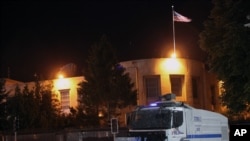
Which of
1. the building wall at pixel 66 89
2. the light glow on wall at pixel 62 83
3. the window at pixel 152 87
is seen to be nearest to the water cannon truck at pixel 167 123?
the window at pixel 152 87

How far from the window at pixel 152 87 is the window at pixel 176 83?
153 cm

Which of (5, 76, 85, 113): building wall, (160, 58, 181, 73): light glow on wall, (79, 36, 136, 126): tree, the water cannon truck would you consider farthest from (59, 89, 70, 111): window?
the water cannon truck

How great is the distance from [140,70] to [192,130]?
29054 mm

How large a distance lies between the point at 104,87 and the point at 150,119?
2514 cm

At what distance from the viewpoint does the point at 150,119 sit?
18578 mm

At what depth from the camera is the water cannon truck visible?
18.0 meters

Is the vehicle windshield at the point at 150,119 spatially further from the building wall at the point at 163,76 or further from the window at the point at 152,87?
the window at the point at 152,87

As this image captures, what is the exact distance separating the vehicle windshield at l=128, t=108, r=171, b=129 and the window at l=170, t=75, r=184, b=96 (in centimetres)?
2914

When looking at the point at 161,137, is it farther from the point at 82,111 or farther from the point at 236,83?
the point at 82,111

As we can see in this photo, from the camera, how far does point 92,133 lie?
110 feet

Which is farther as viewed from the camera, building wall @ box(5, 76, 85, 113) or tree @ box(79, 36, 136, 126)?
building wall @ box(5, 76, 85, 113)

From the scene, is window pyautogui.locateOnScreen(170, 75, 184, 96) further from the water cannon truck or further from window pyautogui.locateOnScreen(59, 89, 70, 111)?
the water cannon truck

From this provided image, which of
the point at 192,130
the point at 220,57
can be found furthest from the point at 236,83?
the point at 192,130

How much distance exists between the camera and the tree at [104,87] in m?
43.4
